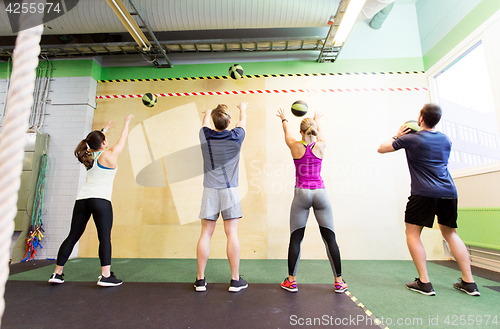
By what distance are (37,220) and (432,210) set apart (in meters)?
5.72

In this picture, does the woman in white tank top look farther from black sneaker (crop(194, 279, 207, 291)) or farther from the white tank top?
black sneaker (crop(194, 279, 207, 291))

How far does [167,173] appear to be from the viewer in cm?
469

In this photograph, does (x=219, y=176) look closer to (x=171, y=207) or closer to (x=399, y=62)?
(x=171, y=207)

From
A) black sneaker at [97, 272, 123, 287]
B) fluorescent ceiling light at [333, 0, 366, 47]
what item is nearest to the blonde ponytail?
fluorescent ceiling light at [333, 0, 366, 47]

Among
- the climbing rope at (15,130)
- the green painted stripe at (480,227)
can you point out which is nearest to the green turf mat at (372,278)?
the green painted stripe at (480,227)

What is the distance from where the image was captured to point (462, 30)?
3.98m

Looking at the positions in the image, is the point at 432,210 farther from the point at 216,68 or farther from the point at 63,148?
the point at 63,148

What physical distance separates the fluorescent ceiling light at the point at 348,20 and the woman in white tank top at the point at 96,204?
3519 millimetres

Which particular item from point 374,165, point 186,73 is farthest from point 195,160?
point 374,165

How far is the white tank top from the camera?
2824 millimetres

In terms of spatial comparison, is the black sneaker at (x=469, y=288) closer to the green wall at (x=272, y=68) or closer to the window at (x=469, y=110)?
the window at (x=469, y=110)

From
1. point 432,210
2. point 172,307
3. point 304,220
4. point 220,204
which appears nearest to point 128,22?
point 220,204

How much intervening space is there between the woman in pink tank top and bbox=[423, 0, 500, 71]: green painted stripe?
314cm

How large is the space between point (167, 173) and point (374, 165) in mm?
3650
